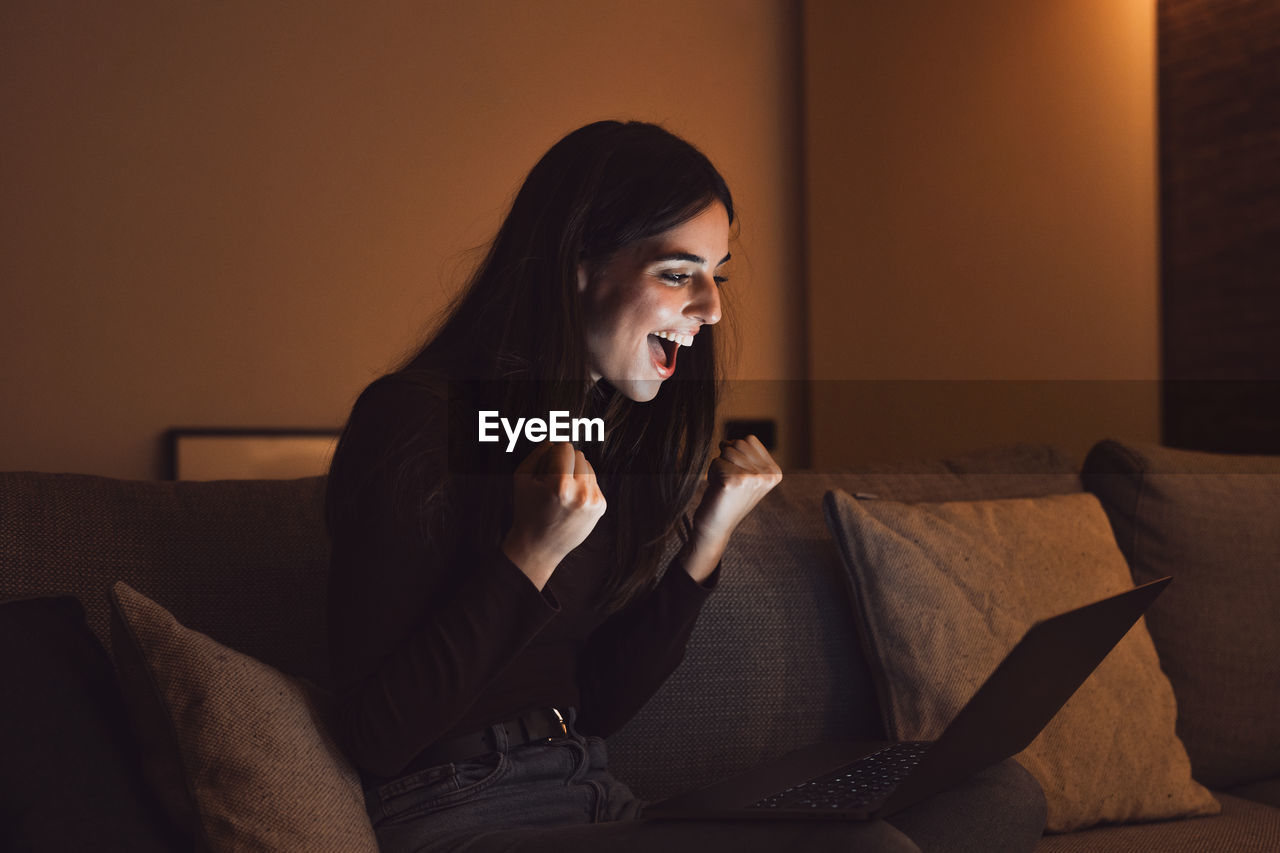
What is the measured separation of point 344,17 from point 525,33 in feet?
1.45

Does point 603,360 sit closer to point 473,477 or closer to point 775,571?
point 473,477

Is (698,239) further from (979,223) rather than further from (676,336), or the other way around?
(979,223)

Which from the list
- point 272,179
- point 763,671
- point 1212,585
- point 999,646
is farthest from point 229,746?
point 272,179

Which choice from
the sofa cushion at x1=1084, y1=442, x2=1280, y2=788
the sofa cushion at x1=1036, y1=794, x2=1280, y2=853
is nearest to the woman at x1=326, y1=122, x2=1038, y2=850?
the sofa cushion at x1=1036, y1=794, x2=1280, y2=853

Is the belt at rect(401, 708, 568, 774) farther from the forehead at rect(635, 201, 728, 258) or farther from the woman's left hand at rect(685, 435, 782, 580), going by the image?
the forehead at rect(635, 201, 728, 258)

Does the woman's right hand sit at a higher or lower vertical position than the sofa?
higher

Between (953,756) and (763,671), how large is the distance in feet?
1.80

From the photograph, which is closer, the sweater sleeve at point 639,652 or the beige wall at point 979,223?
the sweater sleeve at point 639,652

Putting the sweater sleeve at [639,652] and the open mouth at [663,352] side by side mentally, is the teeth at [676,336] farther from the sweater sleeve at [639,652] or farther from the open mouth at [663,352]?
the sweater sleeve at [639,652]

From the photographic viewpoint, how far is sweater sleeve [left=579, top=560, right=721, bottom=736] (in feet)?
3.90

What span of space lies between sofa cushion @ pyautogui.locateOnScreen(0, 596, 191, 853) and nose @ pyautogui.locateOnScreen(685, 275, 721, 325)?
0.65 meters

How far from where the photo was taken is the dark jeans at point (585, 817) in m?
0.79

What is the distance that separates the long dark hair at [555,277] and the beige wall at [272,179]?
1.34 metres

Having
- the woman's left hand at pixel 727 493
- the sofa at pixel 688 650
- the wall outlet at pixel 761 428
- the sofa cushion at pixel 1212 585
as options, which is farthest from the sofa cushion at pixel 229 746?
the wall outlet at pixel 761 428
